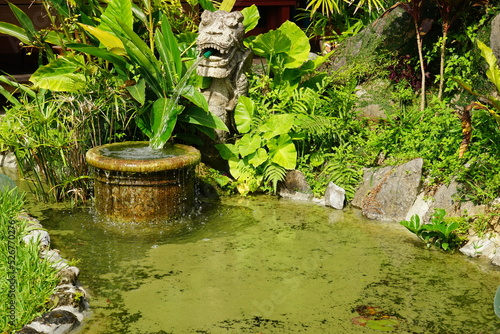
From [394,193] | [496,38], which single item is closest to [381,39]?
[496,38]

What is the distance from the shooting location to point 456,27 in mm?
8469

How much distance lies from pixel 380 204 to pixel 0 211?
3860 millimetres

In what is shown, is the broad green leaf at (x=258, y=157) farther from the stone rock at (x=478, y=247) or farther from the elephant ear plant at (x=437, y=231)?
the stone rock at (x=478, y=247)

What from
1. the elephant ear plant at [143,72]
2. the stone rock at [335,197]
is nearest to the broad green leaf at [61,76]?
the elephant ear plant at [143,72]

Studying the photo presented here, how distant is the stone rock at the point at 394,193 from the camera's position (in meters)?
7.00

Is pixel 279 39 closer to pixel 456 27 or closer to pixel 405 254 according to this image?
pixel 456 27

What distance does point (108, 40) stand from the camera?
7.41m

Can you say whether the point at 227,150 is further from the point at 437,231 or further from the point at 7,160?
the point at 7,160

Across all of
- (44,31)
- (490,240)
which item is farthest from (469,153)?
(44,31)

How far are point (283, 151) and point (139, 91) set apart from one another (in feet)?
5.88

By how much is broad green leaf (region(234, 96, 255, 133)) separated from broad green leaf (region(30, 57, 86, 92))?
181 cm

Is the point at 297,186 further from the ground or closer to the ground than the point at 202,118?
closer to the ground

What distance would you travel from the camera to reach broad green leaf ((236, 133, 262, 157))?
7667 mm

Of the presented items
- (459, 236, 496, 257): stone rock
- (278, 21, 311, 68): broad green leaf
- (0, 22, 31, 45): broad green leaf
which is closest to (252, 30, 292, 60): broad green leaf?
(278, 21, 311, 68): broad green leaf
